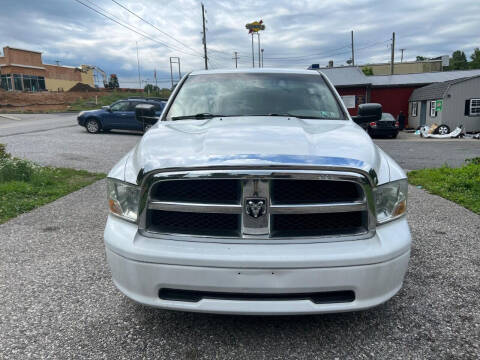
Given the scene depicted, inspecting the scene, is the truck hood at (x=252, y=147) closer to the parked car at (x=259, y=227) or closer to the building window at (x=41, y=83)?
the parked car at (x=259, y=227)

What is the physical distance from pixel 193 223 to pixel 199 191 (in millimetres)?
199

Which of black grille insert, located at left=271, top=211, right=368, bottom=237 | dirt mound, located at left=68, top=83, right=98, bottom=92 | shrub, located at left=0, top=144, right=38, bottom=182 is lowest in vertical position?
shrub, located at left=0, top=144, right=38, bottom=182

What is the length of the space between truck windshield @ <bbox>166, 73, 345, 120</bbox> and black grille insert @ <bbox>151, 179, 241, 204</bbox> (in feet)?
4.12

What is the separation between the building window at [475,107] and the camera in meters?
25.0

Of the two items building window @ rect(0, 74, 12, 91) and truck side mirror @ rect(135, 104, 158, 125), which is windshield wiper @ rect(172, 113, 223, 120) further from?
building window @ rect(0, 74, 12, 91)

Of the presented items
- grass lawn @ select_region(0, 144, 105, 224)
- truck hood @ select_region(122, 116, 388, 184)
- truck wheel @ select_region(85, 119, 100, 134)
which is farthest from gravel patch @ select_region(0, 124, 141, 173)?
truck hood @ select_region(122, 116, 388, 184)

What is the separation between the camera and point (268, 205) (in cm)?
210

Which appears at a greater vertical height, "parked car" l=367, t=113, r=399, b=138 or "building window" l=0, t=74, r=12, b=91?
"building window" l=0, t=74, r=12, b=91

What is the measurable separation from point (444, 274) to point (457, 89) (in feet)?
85.0

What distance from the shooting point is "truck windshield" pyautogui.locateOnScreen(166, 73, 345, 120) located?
341 cm

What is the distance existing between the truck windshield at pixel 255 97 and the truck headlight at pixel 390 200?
1.23 metres

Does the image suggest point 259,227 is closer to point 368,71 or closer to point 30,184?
point 30,184

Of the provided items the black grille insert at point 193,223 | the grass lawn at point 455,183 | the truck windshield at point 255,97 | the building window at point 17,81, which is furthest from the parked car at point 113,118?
the building window at point 17,81

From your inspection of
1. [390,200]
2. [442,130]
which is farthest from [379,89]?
[390,200]
